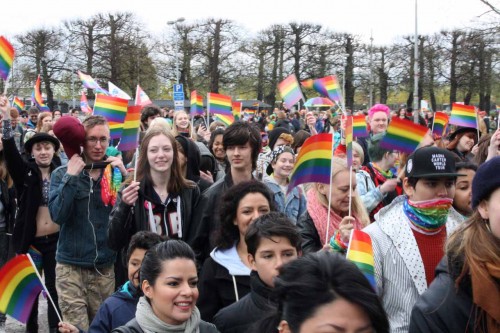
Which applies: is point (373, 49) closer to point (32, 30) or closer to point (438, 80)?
point (438, 80)

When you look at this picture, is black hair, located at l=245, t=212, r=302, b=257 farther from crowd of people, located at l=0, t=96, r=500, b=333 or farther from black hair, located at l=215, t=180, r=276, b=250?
black hair, located at l=215, t=180, r=276, b=250

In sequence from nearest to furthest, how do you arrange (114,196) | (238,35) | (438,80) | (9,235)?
(114,196)
(9,235)
(438,80)
(238,35)

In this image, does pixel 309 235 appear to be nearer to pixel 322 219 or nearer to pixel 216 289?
pixel 322 219

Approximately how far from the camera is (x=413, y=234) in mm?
3227

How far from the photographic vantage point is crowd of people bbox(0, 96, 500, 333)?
2.15 m

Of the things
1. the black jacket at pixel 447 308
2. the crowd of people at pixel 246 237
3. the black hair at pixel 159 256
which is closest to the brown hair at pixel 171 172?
the crowd of people at pixel 246 237

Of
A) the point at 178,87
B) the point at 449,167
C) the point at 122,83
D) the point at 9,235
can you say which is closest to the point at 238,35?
the point at 122,83

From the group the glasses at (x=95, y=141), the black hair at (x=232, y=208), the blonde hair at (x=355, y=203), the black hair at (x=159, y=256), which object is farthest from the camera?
the glasses at (x=95, y=141)

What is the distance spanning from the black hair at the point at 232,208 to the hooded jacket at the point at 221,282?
0.09 m

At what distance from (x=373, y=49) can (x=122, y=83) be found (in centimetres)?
1742

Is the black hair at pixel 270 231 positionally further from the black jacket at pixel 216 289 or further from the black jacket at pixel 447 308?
the black jacket at pixel 447 308

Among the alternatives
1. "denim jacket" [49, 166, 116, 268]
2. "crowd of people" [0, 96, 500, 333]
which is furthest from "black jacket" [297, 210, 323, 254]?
"denim jacket" [49, 166, 116, 268]

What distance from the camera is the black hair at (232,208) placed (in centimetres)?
412

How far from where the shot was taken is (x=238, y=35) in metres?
47.7
